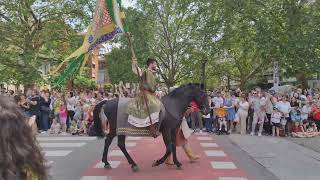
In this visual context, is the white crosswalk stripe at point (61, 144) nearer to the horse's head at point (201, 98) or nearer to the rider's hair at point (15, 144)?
the horse's head at point (201, 98)

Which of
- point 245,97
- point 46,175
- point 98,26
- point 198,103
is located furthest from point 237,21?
point 46,175

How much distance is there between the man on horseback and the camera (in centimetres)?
993

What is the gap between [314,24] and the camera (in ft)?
73.7

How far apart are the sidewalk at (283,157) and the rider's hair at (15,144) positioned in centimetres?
763

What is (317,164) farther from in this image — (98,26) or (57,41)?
(57,41)

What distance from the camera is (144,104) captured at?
32.7ft

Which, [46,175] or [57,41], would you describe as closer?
[46,175]

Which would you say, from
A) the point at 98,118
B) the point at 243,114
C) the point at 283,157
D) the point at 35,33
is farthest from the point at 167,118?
the point at 35,33

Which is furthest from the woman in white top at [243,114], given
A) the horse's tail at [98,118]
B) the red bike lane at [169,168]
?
the horse's tail at [98,118]

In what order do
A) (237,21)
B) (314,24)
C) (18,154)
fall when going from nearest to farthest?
(18,154)
(314,24)
(237,21)

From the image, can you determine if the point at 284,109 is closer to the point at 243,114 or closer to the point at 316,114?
the point at 316,114

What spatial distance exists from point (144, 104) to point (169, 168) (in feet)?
5.01

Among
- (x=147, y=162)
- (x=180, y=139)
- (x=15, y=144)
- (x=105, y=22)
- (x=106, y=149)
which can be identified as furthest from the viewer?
(x=147, y=162)

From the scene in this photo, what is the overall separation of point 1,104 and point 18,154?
244 mm
